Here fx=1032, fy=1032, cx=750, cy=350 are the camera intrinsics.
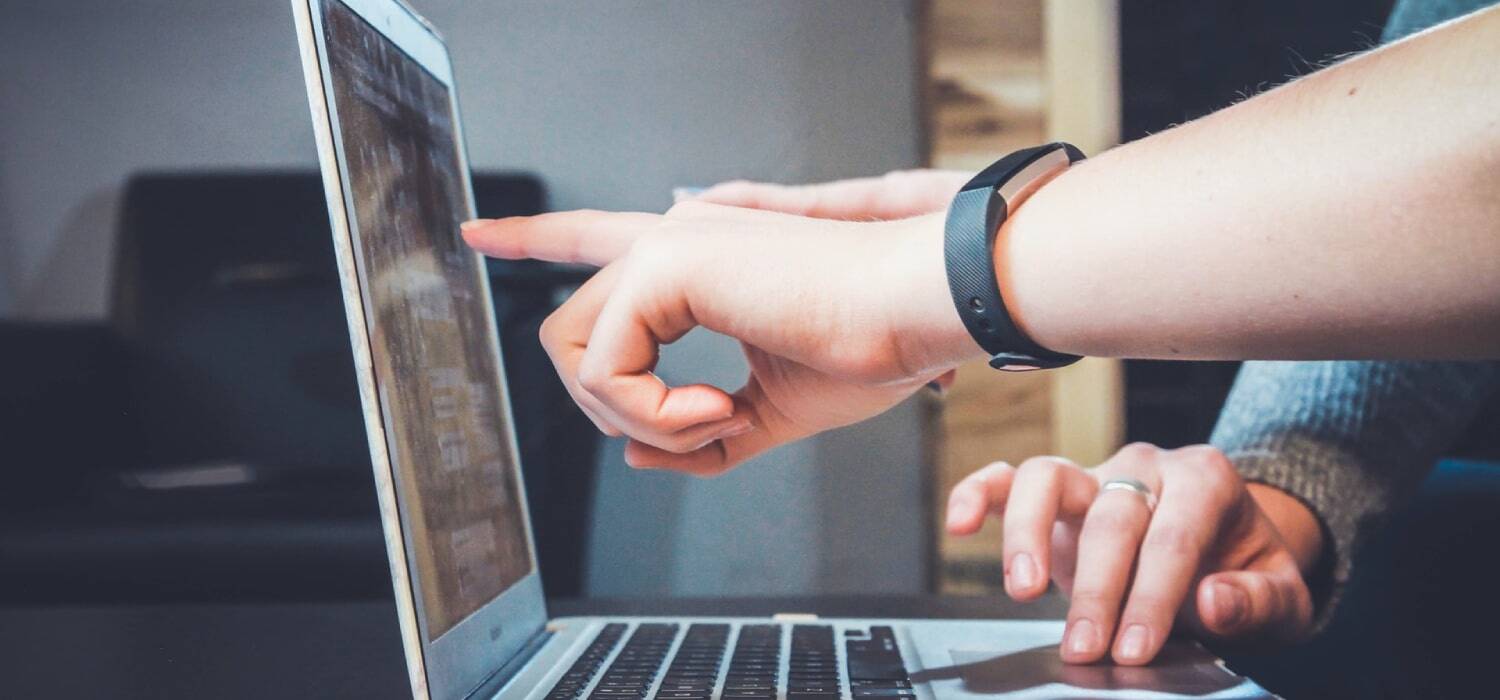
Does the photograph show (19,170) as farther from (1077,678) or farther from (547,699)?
(1077,678)

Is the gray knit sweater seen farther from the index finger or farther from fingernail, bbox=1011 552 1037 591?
the index finger

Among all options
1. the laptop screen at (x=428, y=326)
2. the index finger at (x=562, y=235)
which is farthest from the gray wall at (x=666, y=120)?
the index finger at (x=562, y=235)

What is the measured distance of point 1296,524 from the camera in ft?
2.51

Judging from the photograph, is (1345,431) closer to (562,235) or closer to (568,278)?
(562,235)

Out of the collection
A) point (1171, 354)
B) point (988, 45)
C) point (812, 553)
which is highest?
point (988, 45)

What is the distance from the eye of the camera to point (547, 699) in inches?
21.1

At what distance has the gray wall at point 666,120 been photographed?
148cm

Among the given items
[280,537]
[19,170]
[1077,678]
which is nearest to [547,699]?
[1077,678]

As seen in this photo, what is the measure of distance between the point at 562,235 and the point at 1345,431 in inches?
25.9

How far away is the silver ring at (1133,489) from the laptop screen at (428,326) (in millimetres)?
390

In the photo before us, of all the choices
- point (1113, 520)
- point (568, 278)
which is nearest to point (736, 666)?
point (1113, 520)

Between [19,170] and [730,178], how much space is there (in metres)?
1.31

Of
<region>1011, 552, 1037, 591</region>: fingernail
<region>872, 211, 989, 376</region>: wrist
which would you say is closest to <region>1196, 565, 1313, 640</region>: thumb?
<region>1011, 552, 1037, 591</region>: fingernail

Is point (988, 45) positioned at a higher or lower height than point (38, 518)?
higher
